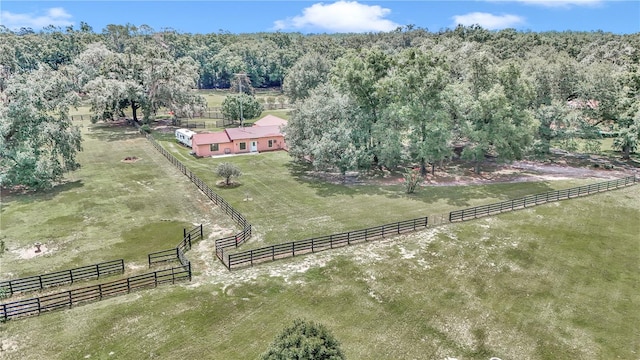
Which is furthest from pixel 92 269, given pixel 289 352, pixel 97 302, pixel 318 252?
pixel 289 352

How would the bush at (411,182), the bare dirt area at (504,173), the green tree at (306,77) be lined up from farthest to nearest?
the green tree at (306,77)
the bare dirt area at (504,173)
the bush at (411,182)

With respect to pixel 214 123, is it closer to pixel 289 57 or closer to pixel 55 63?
pixel 289 57

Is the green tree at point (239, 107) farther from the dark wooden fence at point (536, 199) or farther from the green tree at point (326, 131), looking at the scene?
the dark wooden fence at point (536, 199)

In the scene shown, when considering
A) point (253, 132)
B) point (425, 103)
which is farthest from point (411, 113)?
point (253, 132)

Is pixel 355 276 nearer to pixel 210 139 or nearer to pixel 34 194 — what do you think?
pixel 34 194

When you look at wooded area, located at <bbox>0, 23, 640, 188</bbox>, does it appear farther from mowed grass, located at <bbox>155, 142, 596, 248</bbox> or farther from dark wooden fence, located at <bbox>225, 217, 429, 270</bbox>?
dark wooden fence, located at <bbox>225, 217, 429, 270</bbox>

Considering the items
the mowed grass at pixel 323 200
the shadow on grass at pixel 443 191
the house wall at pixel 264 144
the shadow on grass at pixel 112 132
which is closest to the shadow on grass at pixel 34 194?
the mowed grass at pixel 323 200
